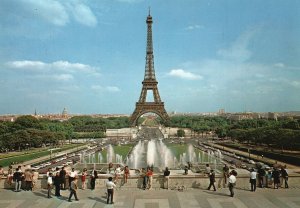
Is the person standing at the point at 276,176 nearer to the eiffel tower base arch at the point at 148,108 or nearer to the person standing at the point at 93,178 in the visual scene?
the person standing at the point at 93,178

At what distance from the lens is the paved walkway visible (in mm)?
11289

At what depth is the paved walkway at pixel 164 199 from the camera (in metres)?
11.3

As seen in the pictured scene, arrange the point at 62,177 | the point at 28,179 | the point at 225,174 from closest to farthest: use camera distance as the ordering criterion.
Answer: the point at 62,177 < the point at 28,179 < the point at 225,174

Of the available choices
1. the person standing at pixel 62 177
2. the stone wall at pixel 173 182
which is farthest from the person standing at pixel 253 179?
the person standing at pixel 62 177

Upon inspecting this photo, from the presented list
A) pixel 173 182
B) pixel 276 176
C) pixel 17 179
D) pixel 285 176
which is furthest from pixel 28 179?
pixel 285 176

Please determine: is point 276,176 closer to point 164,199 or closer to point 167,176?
point 167,176

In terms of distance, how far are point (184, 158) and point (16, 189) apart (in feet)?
92.5

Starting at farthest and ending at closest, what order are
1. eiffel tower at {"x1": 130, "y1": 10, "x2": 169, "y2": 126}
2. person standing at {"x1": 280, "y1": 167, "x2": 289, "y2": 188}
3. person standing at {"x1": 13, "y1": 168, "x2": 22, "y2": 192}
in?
1. eiffel tower at {"x1": 130, "y1": 10, "x2": 169, "y2": 126}
2. person standing at {"x1": 280, "y1": 167, "x2": 289, "y2": 188}
3. person standing at {"x1": 13, "y1": 168, "x2": 22, "y2": 192}

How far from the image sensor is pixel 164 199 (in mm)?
11961

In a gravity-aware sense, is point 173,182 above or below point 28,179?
below

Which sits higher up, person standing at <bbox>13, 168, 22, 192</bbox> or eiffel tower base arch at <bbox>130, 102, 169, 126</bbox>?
eiffel tower base arch at <bbox>130, 102, 169, 126</bbox>

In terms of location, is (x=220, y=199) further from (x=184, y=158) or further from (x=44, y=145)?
(x=44, y=145)

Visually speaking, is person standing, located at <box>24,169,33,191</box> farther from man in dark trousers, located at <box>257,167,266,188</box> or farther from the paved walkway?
man in dark trousers, located at <box>257,167,266,188</box>

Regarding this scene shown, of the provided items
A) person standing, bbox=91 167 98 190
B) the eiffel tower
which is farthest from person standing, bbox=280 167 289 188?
the eiffel tower
